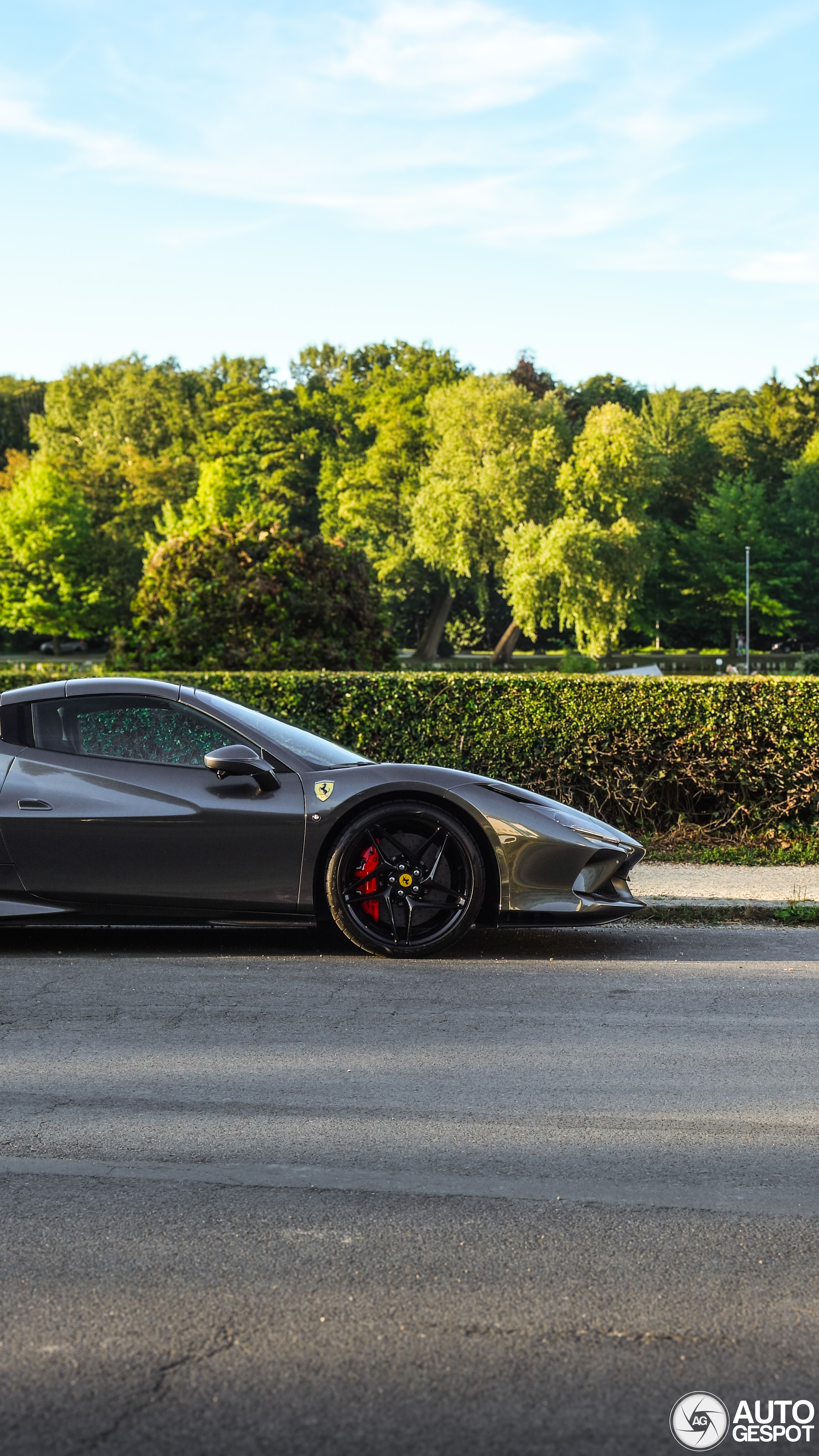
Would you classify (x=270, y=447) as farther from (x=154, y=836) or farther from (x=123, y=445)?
(x=154, y=836)

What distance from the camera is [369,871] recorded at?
6.17m

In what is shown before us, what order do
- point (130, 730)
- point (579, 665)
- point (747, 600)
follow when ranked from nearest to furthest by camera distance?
point (130, 730)
point (579, 665)
point (747, 600)

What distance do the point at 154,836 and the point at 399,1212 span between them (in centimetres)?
318

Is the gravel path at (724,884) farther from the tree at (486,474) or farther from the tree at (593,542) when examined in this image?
the tree at (486,474)

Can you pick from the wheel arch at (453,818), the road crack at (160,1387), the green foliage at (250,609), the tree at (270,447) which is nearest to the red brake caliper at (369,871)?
the wheel arch at (453,818)

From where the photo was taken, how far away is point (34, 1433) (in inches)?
91.5

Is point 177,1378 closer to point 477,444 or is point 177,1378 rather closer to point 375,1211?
point 375,1211

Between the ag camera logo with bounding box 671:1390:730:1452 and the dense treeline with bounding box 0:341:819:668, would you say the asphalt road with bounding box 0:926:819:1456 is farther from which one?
the dense treeline with bounding box 0:341:819:668

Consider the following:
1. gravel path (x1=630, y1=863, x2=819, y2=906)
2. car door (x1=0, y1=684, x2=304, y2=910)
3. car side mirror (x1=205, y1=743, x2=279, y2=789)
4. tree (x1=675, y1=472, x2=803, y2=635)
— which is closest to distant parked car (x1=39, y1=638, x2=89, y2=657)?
tree (x1=675, y1=472, x2=803, y2=635)

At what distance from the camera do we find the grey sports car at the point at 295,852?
6121 millimetres

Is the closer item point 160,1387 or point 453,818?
point 160,1387

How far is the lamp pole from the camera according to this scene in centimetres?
6228

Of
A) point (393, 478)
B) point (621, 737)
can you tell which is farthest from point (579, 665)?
point (621, 737)

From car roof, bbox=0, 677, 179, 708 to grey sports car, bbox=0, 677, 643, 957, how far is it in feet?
1.29
